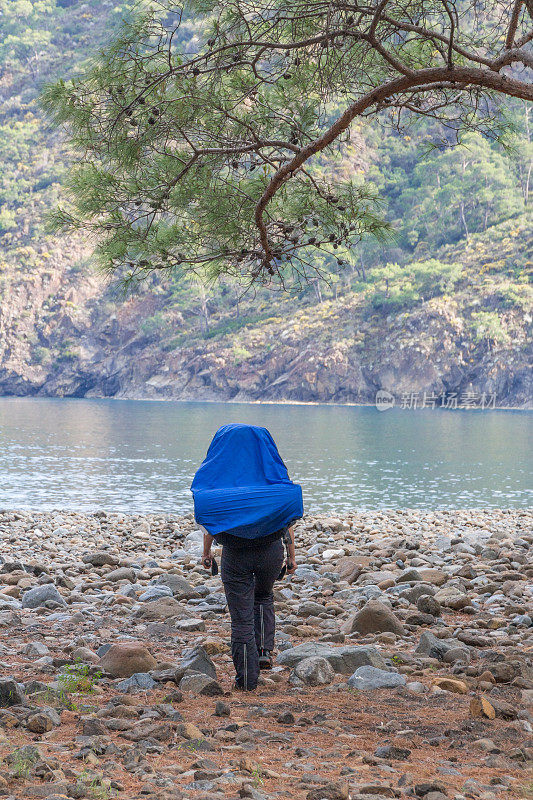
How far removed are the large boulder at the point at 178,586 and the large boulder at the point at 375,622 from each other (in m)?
1.92

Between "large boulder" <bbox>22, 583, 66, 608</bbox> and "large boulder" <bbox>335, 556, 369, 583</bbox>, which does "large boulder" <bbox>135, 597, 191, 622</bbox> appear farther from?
"large boulder" <bbox>335, 556, 369, 583</bbox>

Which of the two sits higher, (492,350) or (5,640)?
(492,350)

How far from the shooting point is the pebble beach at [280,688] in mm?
2969

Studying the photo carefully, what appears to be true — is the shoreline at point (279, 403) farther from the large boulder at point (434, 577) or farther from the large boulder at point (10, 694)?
the large boulder at point (10, 694)

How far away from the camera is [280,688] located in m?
4.44

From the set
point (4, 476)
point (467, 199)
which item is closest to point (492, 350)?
point (467, 199)

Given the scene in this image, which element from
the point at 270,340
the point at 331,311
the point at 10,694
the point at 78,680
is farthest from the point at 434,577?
the point at 331,311

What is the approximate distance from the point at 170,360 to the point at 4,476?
63243 mm

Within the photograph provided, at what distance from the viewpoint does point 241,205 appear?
22.6 feet

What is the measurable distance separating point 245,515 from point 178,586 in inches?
132

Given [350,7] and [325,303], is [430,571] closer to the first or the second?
[350,7]

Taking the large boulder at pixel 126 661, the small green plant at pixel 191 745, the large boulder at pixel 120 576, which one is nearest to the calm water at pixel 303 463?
→ the large boulder at pixel 120 576

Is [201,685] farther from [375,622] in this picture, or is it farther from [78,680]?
[375,622]

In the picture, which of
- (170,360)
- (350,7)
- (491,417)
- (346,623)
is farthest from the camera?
(170,360)
